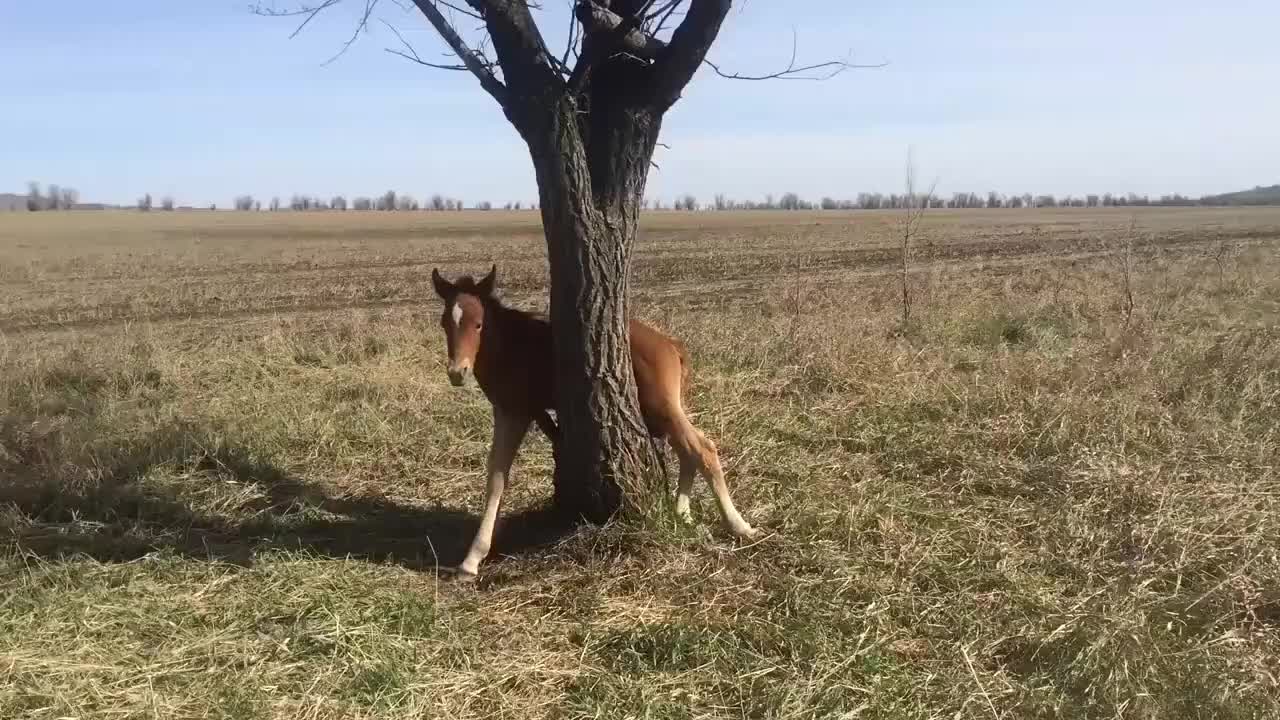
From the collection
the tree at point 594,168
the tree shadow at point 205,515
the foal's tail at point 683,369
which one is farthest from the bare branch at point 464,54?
the tree shadow at point 205,515

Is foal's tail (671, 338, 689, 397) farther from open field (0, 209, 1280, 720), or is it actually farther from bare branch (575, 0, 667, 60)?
bare branch (575, 0, 667, 60)

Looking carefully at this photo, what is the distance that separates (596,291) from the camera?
4.87m

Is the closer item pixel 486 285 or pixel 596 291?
pixel 596 291

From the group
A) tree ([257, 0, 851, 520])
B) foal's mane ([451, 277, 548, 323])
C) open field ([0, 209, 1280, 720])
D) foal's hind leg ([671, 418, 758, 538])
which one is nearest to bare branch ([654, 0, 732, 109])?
tree ([257, 0, 851, 520])

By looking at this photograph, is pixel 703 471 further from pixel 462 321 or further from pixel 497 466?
pixel 462 321

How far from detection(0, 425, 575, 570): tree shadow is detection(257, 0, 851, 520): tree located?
594 millimetres

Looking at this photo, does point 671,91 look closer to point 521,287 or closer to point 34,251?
point 521,287

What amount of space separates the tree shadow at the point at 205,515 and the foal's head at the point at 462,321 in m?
1.24

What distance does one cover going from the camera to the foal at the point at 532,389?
199 inches

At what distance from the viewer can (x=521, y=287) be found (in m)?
20.2

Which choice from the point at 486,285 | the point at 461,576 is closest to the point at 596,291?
the point at 486,285

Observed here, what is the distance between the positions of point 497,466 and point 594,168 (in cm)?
193

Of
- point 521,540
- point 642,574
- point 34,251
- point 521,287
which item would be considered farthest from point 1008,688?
point 34,251

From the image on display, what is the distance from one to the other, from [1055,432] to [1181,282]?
11449 mm
